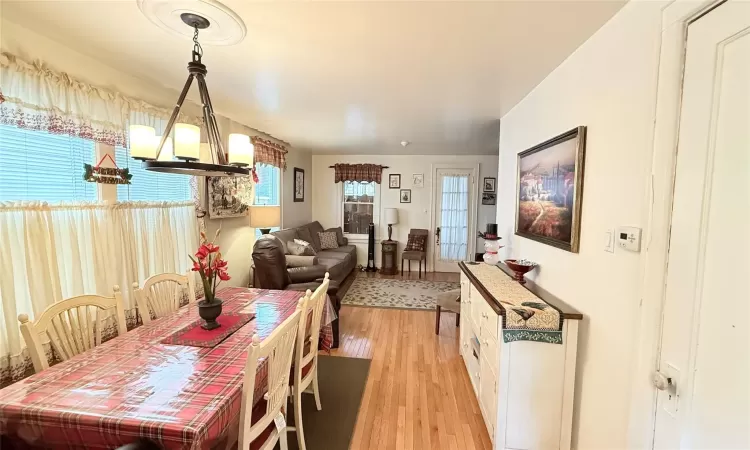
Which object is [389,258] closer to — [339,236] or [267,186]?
[339,236]

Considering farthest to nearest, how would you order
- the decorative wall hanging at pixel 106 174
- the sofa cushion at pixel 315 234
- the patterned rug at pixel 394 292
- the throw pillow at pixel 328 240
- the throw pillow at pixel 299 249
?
the throw pillow at pixel 328 240, the sofa cushion at pixel 315 234, the patterned rug at pixel 394 292, the throw pillow at pixel 299 249, the decorative wall hanging at pixel 106 174

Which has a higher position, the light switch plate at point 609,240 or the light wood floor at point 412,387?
the light switch plate at point 609,240

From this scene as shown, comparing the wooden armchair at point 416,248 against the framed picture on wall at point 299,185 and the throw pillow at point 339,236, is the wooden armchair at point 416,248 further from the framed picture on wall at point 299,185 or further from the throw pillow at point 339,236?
the framed picture on wall at point 299,185

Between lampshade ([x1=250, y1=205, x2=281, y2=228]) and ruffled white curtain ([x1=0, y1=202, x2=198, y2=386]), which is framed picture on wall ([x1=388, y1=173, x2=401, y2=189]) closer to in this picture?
lampshade ([x1=250, y1=205, x2=281, y2=228])

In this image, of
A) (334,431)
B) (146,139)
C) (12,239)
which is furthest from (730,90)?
(12,239)

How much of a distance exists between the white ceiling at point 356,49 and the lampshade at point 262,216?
1.13 meters

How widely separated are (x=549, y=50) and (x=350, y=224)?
5345mm

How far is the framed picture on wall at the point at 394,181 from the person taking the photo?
657 centimetres

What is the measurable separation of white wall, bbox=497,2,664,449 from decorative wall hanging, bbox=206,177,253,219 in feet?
10.4

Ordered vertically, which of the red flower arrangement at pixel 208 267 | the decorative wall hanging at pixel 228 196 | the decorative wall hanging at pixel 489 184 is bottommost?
the red flower arrangement at pixel 208 267

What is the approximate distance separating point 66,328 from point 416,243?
17.4 ft

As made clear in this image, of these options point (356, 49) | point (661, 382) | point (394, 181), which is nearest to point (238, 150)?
point (356, 49)

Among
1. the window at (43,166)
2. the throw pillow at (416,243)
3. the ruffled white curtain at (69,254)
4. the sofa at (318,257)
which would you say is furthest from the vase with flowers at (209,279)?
the throw pillow at (416,243)

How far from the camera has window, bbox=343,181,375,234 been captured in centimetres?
673
